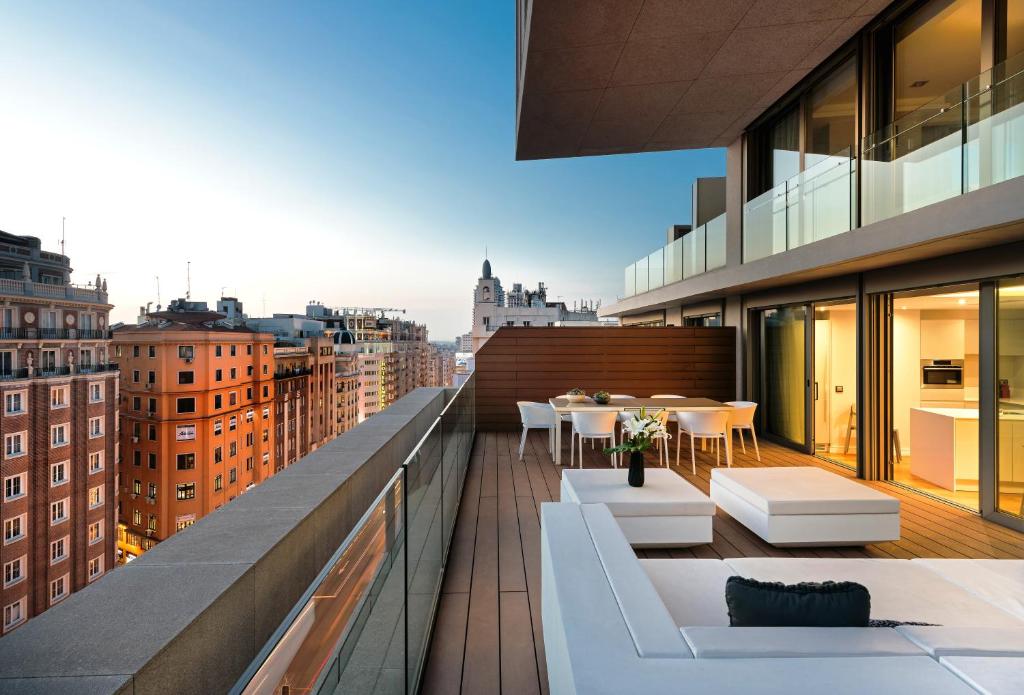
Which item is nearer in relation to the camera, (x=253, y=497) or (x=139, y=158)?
(x=253, y=497)

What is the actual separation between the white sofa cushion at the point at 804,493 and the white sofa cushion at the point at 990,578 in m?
1.07

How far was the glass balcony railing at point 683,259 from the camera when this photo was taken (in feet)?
29.6

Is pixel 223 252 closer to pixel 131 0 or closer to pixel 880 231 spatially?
pixel 131 0

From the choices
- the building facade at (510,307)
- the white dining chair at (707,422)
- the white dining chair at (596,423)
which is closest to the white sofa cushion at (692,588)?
the white dining chair at (596,423)

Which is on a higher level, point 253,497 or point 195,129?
point 195,129

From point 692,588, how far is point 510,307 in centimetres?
5241

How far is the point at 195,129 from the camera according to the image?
1262 inches

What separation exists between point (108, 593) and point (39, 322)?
91.2ft

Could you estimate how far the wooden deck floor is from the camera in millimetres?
2523

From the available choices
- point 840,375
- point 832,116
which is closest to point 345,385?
point 840,375

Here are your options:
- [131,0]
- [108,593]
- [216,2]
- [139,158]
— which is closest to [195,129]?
[139,158]

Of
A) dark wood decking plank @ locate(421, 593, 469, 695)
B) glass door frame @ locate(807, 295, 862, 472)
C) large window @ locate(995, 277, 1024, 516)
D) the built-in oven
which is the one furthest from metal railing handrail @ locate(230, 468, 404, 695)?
the built-in oven

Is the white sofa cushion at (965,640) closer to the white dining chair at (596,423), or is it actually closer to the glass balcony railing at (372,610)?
the glass balcony railing at (372,610)

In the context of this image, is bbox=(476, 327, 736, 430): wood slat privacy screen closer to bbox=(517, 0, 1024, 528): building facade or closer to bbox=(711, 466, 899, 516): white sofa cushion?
bbox=(517, 0, 1024, 528): building facade
